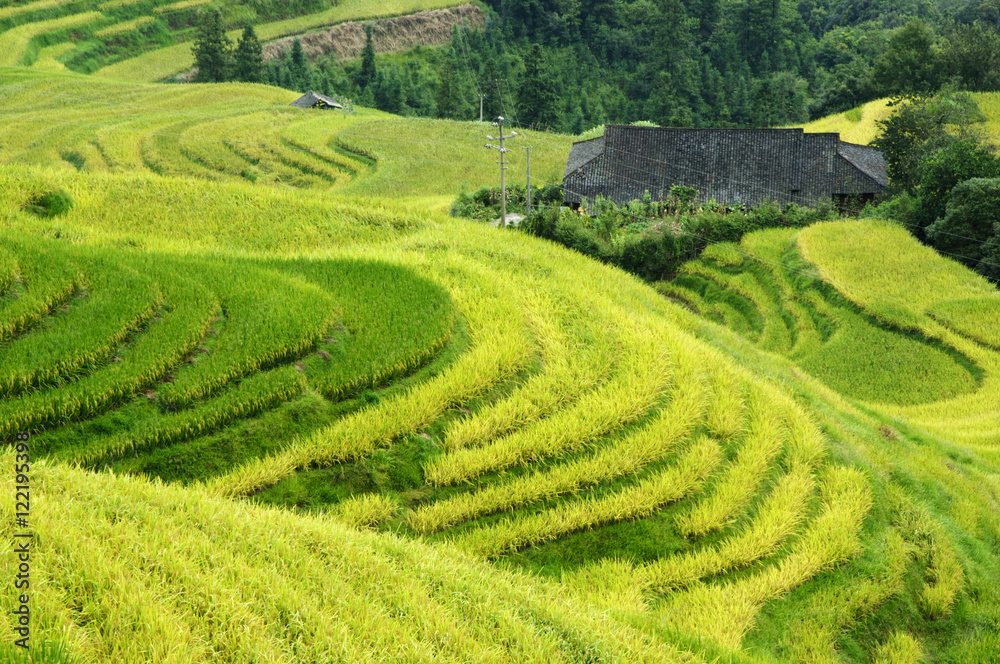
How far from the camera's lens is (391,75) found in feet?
238

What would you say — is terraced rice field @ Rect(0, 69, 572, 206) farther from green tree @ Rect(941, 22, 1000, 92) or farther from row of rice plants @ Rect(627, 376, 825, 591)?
green tree @ Rect(941, 22, 1000, 92)

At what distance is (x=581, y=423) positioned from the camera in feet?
31.3

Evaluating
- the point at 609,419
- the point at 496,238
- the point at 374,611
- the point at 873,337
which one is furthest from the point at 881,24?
the point at 374,611

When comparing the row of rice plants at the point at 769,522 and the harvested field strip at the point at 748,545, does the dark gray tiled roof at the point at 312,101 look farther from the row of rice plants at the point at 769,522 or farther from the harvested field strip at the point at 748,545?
the harvested field strip at the point at 748,545

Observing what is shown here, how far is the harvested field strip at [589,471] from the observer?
800cm

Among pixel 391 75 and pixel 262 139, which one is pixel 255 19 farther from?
pixel 262 139

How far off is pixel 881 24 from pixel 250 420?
104414 millimetres

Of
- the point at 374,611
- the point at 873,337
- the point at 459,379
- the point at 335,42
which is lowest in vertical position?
the point at 873,337

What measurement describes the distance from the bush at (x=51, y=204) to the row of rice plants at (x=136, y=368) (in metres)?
4.18

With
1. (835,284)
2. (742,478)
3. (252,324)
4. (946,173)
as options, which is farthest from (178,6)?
(742,478)

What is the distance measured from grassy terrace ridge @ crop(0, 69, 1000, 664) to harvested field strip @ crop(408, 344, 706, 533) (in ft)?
0.12

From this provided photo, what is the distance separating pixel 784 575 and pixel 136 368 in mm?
8306

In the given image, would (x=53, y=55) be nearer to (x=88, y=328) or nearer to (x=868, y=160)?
(x=88, y=328)

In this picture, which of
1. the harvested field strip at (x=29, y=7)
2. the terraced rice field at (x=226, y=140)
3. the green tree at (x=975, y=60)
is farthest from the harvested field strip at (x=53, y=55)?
the green tree at (x=975, y=60)
